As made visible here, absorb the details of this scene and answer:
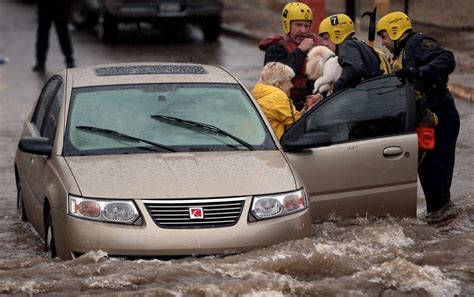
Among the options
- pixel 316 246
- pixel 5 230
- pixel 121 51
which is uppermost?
pixel 316 246

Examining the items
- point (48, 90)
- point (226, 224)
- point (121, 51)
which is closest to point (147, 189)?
point (226, 224)

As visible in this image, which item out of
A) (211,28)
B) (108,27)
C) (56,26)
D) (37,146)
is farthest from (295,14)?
(108,27)

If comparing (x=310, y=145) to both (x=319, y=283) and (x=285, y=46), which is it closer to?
(x=319, y=283)

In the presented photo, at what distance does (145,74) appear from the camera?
10.0 m

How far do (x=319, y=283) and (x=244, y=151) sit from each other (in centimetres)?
136

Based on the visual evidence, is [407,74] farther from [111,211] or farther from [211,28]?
[211,28]

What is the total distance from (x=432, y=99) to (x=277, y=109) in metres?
1.23

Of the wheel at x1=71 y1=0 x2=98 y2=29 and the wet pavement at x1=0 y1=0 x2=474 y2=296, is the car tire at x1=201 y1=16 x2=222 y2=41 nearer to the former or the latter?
the wheel at x1=71 y1=0 x2=98 y2=29

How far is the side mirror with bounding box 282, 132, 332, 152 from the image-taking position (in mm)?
9414

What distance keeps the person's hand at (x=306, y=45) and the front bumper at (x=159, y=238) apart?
344cm

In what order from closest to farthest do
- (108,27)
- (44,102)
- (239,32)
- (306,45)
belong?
1. (44,102)
2. (306,45)
3. (108,27)
4. (239,32)

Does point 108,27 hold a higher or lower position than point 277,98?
lower

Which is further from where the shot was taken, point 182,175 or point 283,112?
point 283,112

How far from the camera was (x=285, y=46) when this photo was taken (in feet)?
39.0
